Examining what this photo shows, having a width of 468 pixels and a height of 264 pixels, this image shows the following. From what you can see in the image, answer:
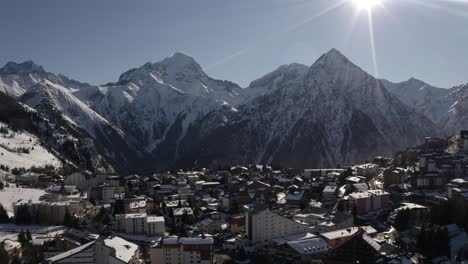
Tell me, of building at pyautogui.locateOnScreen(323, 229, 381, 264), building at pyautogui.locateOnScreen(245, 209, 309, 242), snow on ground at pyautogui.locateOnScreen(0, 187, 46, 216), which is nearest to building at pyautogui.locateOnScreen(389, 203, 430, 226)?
building at pyautogui.locateOnScreen(245, 209, 309, 242)

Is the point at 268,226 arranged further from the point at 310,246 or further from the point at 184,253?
the point at 184,253

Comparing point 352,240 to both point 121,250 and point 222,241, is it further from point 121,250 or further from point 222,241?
point 121,250

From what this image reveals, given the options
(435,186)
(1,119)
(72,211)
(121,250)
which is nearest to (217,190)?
(72,211)

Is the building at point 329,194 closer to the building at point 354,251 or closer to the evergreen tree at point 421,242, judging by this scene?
the evergreen tree at point 421,242

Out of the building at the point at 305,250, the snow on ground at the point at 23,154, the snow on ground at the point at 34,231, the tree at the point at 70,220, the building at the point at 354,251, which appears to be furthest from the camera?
the snow on ground at the point at 23,154

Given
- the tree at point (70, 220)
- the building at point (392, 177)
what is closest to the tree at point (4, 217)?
the tree at point (70, 220)

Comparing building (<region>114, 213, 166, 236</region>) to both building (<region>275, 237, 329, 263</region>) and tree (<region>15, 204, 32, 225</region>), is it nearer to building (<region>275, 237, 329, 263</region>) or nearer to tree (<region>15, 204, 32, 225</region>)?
tree (<region>15, 204, 32, 225</region>)
